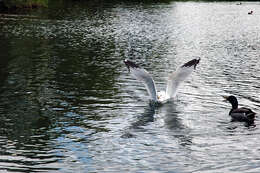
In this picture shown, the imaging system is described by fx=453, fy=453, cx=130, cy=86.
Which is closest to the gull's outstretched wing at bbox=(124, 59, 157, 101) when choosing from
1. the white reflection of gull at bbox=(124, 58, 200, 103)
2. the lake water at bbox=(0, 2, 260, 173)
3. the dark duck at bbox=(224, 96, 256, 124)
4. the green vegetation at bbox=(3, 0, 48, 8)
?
the white reflection of gull at bbox=(124, 58, 200, 103)

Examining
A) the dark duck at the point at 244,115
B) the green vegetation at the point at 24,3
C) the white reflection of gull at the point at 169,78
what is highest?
the green vegetation at the point at 24,3

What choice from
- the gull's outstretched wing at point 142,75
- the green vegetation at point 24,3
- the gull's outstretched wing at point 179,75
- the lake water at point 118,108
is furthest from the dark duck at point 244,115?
the green vegetation at point 24,3

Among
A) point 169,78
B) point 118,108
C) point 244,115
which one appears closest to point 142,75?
point 169,78

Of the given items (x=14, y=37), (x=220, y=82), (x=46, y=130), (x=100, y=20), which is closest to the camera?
(x=46, y=130)

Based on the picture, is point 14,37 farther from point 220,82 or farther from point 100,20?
point 220,82

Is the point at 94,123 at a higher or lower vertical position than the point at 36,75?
lower

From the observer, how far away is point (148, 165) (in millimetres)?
12547

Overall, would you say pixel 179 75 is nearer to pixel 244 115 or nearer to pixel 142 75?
pixel 142 75

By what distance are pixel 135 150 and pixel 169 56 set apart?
22127mm

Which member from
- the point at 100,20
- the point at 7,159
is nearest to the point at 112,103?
the point at 7,159

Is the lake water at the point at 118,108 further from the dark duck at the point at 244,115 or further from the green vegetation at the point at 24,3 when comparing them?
the green vegetation at the point at 24,3

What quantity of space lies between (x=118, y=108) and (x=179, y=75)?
3017mm

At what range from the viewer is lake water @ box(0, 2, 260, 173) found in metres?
13.1

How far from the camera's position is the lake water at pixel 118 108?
13062mm
